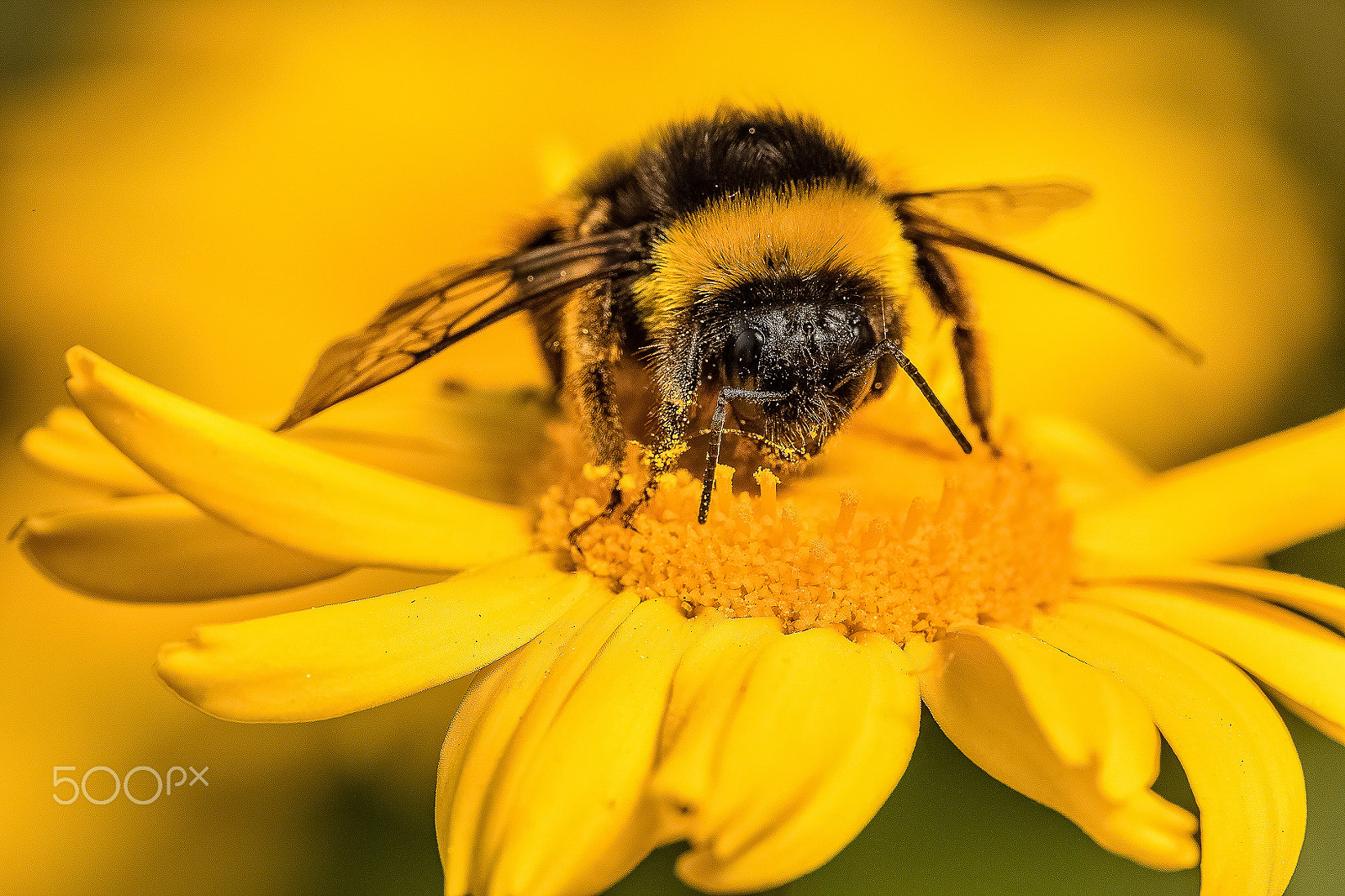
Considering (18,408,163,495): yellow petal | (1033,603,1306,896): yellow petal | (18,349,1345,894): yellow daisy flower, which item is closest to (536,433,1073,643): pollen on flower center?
(18,349,1345,894): yellow daisy flower

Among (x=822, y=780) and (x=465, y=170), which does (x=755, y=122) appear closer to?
(x=822, y=780)

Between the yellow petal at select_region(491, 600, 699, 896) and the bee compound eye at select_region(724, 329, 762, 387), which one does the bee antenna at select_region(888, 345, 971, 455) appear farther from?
the yellow petal at select_region(491, 600, 699, 896)

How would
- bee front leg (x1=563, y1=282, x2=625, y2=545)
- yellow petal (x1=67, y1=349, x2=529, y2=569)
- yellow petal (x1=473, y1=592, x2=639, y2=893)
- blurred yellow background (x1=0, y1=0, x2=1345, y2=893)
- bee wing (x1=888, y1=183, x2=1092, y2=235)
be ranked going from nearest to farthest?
yellow petal (x1=473, y1=592, x2=639, y2=893), yellow petal (x1=67, y1=349, x2=529, y2=569), bee front leg (x1=563, y1=282, x2=625, y2=545), bee wing (x1=888, y1=183, x2=1092, y2=235), blurred yellow background (x1=0, y1=0, x2=1345, y2=893)

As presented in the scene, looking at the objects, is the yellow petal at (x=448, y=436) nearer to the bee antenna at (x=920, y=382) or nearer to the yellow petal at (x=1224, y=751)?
the bee antenna at (x=920, y=382)

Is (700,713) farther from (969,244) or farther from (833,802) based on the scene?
(969,244)

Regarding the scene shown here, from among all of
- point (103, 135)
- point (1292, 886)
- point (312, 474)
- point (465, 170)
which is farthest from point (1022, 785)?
point (103, 135)

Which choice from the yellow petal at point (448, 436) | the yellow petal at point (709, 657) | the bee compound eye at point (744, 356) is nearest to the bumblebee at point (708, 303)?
the bee compound eye at point (744, 356)
